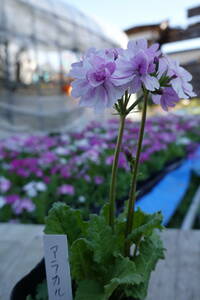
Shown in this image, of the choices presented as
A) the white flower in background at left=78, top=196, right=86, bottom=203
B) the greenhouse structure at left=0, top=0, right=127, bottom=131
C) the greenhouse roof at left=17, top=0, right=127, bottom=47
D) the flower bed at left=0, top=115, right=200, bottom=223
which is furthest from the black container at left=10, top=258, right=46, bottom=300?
the greenhouse roof at left=17, top=0, right=127, bottom=47

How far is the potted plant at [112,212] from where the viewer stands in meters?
0.50

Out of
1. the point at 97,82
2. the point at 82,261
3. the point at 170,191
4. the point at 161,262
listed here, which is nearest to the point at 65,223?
the point at 82,261

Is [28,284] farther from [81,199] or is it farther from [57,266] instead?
[81,199]

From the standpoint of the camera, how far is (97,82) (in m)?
0.50

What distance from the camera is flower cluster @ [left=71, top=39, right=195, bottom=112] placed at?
1.62 ft

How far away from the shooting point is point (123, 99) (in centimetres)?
54

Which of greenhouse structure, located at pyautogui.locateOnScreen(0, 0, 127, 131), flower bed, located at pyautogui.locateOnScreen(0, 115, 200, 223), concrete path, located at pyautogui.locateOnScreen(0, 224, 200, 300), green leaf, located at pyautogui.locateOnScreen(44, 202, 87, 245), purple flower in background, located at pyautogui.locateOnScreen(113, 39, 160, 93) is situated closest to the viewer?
purple flower in background, located at pyautogui.locateOnScreen(113, 39, 160, 93)

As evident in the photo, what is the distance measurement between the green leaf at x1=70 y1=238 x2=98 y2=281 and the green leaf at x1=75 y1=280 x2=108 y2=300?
0.08ft

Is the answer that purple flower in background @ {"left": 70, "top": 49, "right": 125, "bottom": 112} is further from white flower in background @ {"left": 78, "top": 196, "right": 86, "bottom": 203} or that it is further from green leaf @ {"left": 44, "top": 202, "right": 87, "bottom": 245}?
white flower in background @ {"left": 78, "top": 196, "right": 86, "bottom": 203}

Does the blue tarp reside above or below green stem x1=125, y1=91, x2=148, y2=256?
below

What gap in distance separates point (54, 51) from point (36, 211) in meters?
6.25

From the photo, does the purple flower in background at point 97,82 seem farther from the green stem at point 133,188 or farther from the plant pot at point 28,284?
the plant pot at point 28,284

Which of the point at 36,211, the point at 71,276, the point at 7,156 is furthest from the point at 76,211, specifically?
the point at 7,156

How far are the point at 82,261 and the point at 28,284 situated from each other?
0.17m
